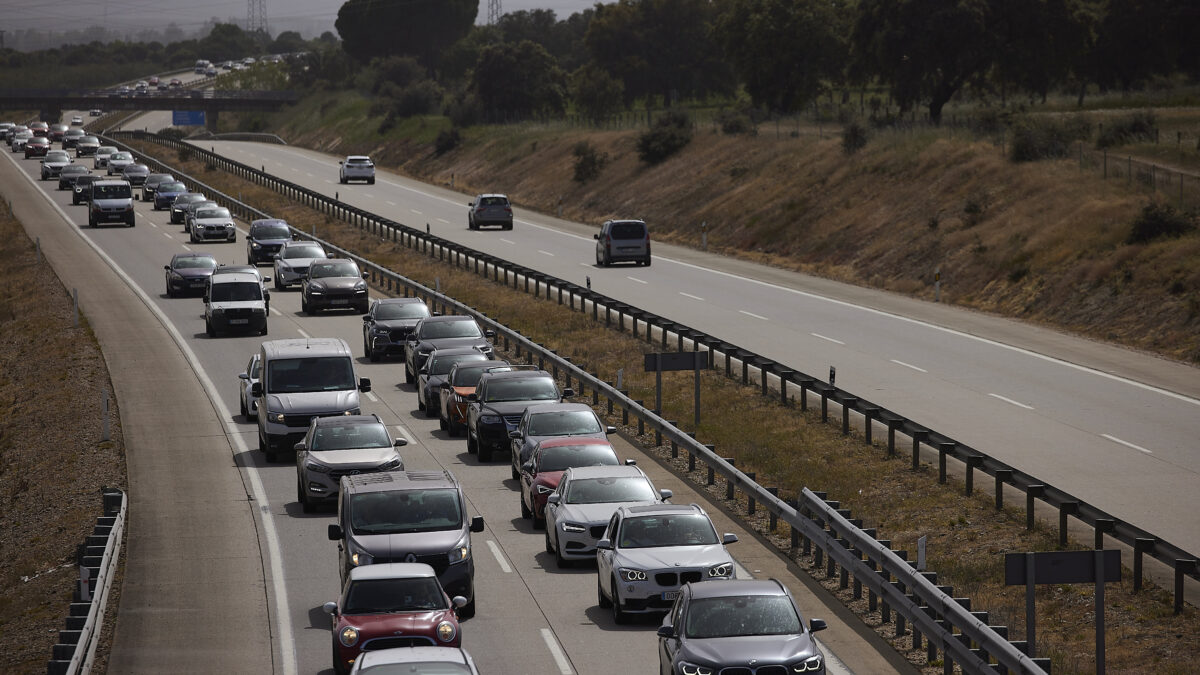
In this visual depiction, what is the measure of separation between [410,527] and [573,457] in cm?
452

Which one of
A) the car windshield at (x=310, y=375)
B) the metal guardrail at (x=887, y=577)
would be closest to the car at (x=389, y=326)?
the car windshield at (x=310, y=375)

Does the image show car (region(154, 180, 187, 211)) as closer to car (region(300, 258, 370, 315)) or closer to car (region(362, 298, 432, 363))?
car (region(300, 258, 370, 315))

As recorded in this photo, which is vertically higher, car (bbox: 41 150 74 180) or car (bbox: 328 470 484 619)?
car (bbox: 41 150 74 180)

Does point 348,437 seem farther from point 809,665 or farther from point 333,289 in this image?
point 333,289

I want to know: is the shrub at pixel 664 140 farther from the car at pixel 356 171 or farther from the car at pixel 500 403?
the car at pixel 500 403

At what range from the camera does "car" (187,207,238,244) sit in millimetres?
61500

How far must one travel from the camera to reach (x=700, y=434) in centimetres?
2797

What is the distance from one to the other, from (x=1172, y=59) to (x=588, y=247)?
3836 centimetres

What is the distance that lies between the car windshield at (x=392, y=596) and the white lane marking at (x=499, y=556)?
4.34m

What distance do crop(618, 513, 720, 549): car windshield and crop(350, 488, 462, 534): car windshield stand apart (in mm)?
1995

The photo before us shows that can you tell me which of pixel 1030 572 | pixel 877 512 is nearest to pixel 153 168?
pixel 877 512

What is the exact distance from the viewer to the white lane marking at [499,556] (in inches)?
759

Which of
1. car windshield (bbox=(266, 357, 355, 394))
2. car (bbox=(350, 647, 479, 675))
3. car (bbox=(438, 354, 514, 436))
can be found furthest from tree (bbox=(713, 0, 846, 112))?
car (bbox=(350, 647, 479, 675))

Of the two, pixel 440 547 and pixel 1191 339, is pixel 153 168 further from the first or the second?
pixel 440 547
